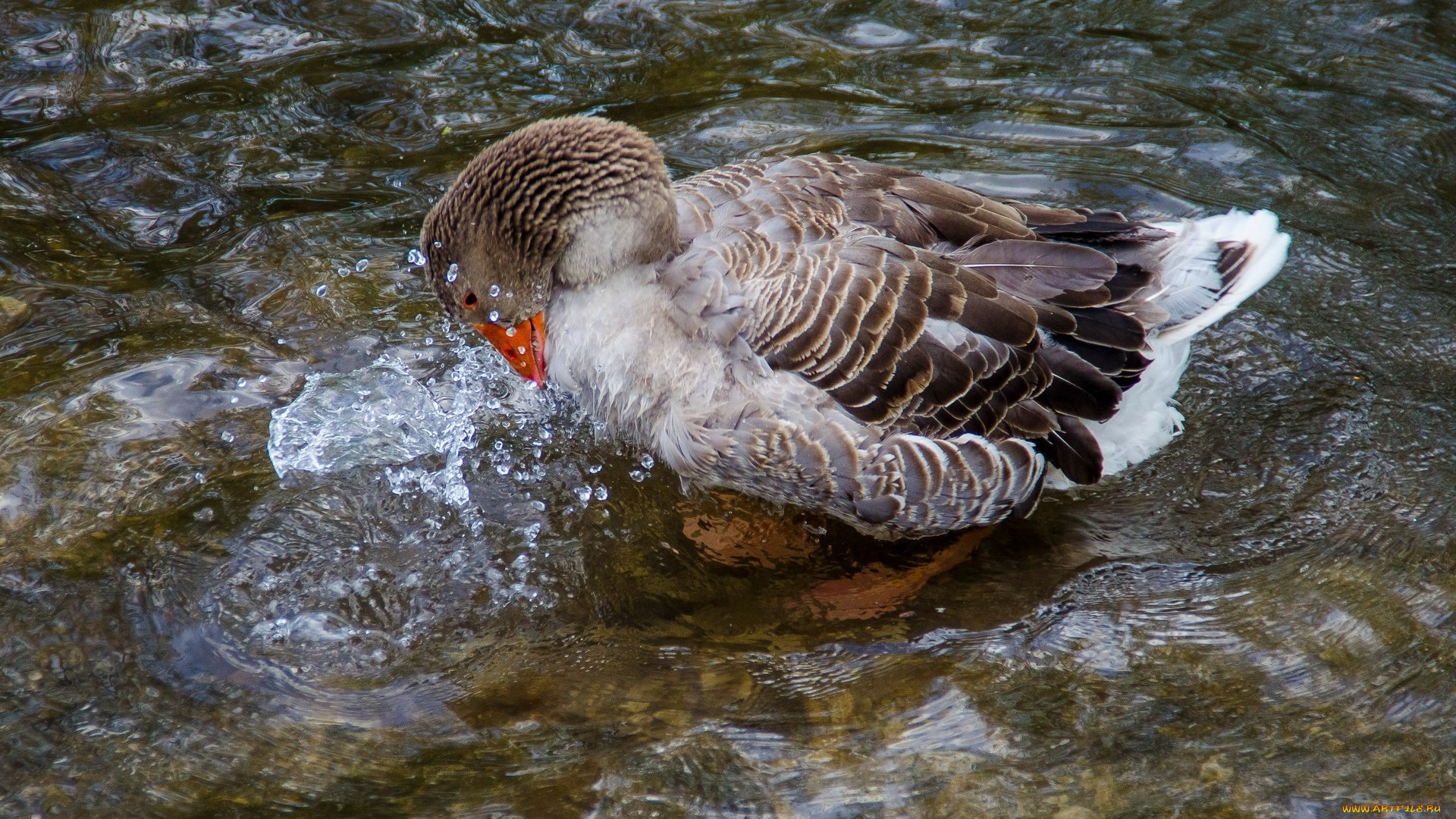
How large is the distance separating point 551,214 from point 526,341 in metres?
0.67

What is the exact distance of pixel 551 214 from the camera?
4641 millimetres

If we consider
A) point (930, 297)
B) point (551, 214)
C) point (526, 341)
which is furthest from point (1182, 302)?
point (526, 341)

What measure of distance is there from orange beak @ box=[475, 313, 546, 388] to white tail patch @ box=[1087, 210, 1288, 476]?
2548mm

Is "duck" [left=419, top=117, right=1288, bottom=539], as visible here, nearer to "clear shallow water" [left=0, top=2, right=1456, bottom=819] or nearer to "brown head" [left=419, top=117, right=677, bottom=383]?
"brown head" [left=419, top=117, right=677, bottom=383]

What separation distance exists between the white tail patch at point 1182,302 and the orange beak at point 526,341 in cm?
255

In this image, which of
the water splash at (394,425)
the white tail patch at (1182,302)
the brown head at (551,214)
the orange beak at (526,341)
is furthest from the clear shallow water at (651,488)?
the brown head at (551,214)

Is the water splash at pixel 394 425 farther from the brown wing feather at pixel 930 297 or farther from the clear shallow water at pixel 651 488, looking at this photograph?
the brown wing feather at pixel 930 297

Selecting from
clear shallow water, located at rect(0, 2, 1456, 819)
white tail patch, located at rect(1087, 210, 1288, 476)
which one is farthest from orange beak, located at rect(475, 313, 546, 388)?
white tail patch, located at rect(1087, 210, 1288, 476)

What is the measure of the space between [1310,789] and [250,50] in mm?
7596

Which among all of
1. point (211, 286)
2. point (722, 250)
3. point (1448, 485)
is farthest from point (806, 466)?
point (211, 286)

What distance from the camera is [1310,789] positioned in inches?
146

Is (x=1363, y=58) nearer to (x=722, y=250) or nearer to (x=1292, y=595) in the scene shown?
(x=1292, y=595)

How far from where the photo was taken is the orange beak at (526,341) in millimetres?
4996

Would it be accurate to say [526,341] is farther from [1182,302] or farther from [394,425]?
[1182,302]
